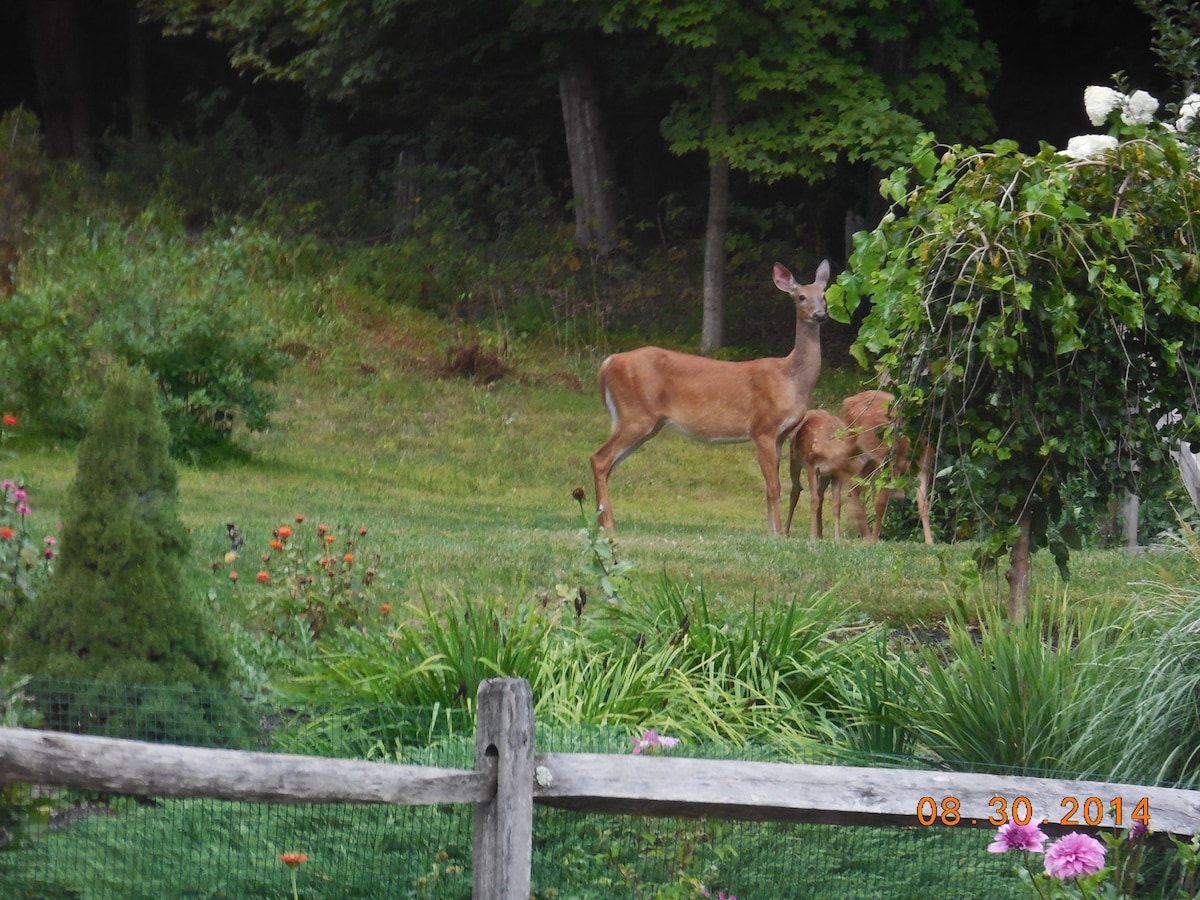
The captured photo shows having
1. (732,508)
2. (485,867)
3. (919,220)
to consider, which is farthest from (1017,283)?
(732,508)

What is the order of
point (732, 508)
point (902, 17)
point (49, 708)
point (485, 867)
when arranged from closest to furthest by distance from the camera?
point (485, 867) → point (49, 708) → point (732, 508) → point (902, 17)

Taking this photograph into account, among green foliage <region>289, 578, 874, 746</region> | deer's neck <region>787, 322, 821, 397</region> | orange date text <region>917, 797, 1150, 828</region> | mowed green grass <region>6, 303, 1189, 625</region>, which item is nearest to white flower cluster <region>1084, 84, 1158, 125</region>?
mowed green grass <region>6, 303, 1189, 625</region>

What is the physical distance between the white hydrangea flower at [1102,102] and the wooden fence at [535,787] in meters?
2.83

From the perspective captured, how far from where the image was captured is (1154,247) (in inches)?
222

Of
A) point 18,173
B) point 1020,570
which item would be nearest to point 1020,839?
point 1020,570

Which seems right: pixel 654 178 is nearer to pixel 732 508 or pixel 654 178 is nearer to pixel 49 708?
pixel 732 508

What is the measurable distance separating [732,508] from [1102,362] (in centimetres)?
976

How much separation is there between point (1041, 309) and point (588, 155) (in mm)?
18109

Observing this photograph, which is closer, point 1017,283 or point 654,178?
point 1017,283

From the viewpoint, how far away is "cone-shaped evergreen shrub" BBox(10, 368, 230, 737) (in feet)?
15.7

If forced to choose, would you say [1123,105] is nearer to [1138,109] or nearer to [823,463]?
[1138,109]

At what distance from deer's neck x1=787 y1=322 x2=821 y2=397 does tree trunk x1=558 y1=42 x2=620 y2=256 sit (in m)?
9.93

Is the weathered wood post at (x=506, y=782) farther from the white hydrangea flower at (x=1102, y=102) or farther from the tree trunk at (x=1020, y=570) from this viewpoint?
the white hydrangea flower at (x=1102, y=102)

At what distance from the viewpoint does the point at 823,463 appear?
12977 mm
